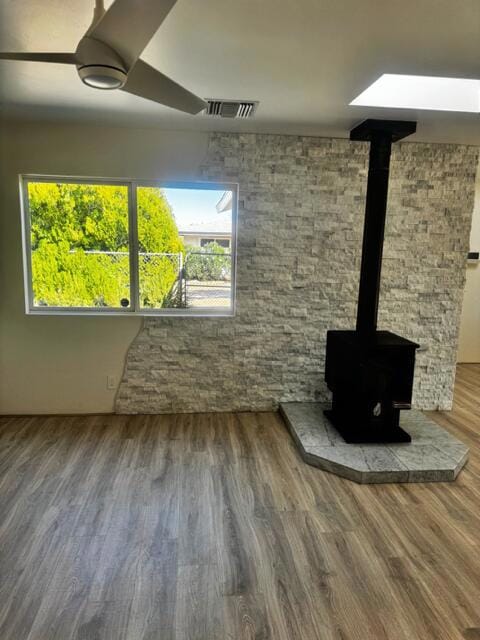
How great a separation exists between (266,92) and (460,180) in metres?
2.23

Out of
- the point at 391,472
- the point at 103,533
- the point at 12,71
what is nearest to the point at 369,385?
the point at 391,472

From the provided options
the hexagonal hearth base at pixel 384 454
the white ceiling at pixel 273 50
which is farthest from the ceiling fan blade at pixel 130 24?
the hexagonal hearth base at pixel 384 454

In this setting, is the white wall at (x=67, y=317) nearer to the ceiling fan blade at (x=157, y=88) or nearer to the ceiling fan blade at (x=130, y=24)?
the ceiling fan blade at (x=157, y=88)

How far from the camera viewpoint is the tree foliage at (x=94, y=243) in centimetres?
350

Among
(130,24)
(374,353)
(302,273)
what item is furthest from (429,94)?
(130,24)

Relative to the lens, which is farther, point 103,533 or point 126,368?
point 126,368

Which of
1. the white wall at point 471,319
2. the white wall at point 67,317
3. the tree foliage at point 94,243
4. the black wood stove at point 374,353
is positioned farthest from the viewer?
the white wall at point 471,319

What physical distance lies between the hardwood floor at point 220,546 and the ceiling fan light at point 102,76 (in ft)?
7.00

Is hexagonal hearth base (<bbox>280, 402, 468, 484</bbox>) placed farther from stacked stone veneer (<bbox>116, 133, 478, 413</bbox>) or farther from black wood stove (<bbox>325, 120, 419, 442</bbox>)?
stacked stone veneer (<bbox>116, 133, 478, 413</bbox>)

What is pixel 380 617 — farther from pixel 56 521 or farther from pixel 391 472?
pixel 56 521

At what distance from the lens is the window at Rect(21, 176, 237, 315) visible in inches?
138

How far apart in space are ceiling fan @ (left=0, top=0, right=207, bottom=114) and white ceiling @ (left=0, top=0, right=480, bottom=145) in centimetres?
A: 39

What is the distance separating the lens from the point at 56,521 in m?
2.28

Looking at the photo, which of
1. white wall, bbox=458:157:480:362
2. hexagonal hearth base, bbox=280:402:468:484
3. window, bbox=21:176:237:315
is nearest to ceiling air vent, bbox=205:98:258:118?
window, bbox=21:176:237:315
